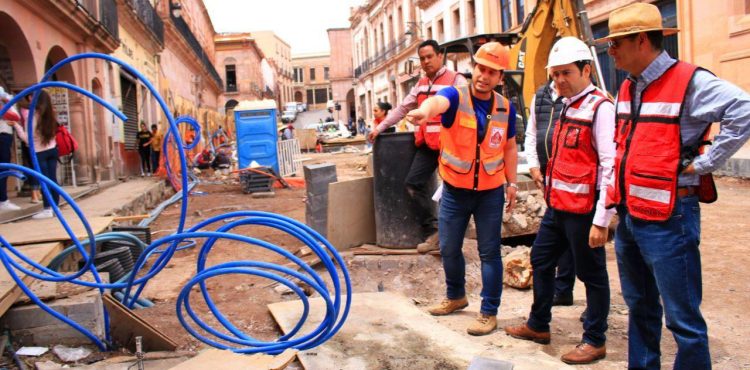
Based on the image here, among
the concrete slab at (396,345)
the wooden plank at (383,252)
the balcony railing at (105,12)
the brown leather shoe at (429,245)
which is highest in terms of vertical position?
the balcony railing at (105,12)

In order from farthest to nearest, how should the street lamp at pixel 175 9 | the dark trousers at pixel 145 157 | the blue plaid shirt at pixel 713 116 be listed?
1. the street lamp at pixel 175 9
2. the dark trousers at pixel 145 157
3. the blue plaid shirt at pixel 713 116

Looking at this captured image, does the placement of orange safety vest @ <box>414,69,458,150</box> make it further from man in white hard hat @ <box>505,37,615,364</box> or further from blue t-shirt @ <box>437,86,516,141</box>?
man in white hard hat @ <box>505,37,615,364</box>

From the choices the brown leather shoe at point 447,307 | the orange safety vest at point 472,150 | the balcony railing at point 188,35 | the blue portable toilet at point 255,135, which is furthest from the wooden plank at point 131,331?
the balcony railing at point 188,35

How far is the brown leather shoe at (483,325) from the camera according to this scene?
→ 12.5 ft

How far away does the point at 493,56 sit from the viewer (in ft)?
12.1

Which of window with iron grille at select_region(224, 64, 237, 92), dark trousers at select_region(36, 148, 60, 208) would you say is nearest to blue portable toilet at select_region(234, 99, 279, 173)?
dark trousers at select_region(36, 148, 60, 208)

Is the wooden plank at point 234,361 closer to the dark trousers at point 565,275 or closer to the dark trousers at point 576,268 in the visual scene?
the dark trousers at point 576,268

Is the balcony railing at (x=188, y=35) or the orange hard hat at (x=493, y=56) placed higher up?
the balcony railing at (x=188, y=35)

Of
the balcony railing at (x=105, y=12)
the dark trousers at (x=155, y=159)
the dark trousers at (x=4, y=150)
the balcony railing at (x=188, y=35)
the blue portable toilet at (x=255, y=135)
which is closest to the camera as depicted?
the dark trousers at (x=4, y=150)

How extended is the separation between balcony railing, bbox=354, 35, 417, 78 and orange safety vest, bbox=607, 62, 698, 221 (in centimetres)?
3553

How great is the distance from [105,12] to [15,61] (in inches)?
186

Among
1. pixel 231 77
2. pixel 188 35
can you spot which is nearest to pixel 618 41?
pixel 188 35

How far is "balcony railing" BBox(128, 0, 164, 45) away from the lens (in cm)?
1846

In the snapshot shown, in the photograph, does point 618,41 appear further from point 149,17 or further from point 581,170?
point 149,17
